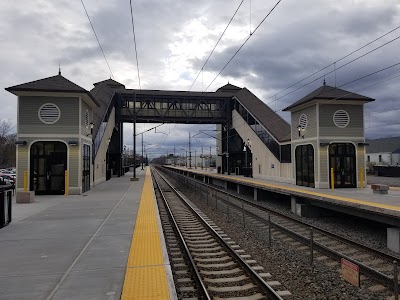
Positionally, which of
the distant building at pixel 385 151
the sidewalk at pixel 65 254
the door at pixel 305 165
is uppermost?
the distant building at pixel 385 151

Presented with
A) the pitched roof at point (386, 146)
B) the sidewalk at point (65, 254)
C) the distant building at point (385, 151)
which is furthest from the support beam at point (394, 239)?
the pitched roof at point (386, 146)

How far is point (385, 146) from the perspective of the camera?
285ft

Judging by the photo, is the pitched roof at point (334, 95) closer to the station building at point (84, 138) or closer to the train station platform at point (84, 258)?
the station building at point (84, 138)

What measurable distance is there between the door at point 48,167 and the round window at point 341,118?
17.9m

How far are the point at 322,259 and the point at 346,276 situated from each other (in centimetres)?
233

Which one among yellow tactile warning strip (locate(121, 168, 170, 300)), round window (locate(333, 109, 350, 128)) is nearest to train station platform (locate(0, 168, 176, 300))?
yellow tactile warning strip (locate(121, 168, 170, 300))

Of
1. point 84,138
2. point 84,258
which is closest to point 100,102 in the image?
A: point 84,138

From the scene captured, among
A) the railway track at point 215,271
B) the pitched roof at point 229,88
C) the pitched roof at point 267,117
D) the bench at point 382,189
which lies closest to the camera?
the railway track at point 215,271

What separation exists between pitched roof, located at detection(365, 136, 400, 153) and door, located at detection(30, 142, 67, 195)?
270 ft

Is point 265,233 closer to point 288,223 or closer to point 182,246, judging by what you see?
point 288,223

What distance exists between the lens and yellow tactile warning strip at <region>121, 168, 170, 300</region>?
526 centimetres

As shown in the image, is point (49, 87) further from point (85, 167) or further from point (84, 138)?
point (85, 167)

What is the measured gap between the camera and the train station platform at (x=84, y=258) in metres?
5.47

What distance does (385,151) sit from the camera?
279 ft
